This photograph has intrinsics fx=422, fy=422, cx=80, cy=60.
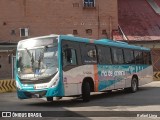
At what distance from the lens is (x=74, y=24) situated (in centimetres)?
4441

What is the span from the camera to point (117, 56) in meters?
22.8

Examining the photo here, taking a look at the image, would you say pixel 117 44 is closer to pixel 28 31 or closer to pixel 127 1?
pixel 28 31

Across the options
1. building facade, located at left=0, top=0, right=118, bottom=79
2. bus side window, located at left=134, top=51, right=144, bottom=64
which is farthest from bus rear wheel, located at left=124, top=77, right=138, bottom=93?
building facade, located at left=0, top=0, right=118, bottom=79

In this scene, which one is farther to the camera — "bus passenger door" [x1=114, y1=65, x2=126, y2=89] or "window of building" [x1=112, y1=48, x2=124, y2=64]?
"bus passenger door" [x1=114, y1=65, x2=126, y2=89]

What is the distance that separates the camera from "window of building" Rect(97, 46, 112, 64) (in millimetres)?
20609

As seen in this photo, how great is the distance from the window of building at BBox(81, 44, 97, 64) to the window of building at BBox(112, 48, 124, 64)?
2358 millimetres

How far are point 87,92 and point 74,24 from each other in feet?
85.8

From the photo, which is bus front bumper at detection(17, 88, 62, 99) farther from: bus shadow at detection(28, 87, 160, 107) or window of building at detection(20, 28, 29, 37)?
window of building at detection(20, 28, 29, 37)

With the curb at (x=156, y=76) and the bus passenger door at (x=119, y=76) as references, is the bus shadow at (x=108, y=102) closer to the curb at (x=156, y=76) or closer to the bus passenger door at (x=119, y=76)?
the bus passenger door at (x=119, y=76)

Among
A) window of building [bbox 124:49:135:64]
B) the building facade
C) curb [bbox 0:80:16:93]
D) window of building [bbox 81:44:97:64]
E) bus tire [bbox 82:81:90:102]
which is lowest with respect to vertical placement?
curb [bbox 0:80:16:93]

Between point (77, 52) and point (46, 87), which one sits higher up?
point (77, 52)

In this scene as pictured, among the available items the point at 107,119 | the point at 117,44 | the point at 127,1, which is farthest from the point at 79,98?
the point at 127,1

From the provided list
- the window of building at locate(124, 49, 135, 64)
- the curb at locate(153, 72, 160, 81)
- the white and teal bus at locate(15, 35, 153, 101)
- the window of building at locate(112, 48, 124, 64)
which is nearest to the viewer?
the white and teal bus at locate(15, 35, 153, 101)

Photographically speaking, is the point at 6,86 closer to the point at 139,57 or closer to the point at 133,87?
the point at 133,87
